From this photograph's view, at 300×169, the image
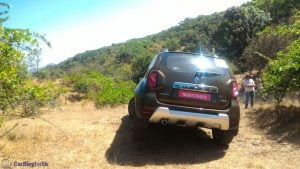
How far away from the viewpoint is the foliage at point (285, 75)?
853 centimetres

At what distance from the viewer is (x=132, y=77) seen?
27266mm

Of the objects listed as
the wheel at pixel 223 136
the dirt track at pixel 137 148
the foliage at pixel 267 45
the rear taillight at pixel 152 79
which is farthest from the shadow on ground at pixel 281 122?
the foliage at pixel 267 45

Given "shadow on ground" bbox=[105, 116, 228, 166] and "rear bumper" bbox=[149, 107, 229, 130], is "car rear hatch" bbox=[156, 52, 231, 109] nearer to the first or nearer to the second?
"rear bumper" bbox=[149, 107, 229, 130]

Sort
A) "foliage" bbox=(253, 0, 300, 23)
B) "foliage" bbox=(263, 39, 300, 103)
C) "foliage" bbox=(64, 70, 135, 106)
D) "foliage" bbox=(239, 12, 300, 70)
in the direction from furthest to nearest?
"foliage" bbox=(253, 0, 300, 23), "foliage" bbox=(239, 12, 300, 70), "foliage" bbox=(64, 70, 135, 106), "foliage" bbox=(263, 39, 300, 103)

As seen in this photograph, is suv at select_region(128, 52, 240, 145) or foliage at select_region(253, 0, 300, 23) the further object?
foliage at select_region(253, 0, 300, 23)

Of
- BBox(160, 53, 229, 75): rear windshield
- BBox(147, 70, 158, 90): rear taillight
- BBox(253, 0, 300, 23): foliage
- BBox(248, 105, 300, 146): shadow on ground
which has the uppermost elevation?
BBox(253, 0, 300, 23): foliage

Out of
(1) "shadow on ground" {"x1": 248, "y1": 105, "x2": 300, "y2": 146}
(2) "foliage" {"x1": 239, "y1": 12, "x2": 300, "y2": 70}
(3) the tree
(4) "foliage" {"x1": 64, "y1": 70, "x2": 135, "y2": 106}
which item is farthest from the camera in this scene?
(2) "foliage" {"x1": 239, "y1": 12, "x2": 300, "y2": 70}

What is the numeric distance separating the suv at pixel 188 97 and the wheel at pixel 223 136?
1.62 ft

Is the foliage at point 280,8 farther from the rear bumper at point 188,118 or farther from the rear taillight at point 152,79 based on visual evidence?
the rear taillight at point 152,79

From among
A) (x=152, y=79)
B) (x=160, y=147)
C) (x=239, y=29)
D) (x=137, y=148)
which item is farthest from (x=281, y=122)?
(x=239, y=29)

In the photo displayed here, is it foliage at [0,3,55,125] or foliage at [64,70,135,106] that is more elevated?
foliage at [0,3,55,125]

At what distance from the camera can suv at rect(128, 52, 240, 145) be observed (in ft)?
20.5

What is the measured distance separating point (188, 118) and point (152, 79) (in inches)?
36.4

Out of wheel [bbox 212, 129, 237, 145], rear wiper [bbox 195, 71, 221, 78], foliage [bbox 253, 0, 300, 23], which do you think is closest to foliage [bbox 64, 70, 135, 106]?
wheel [bbox 212, 129, 237, 145]
